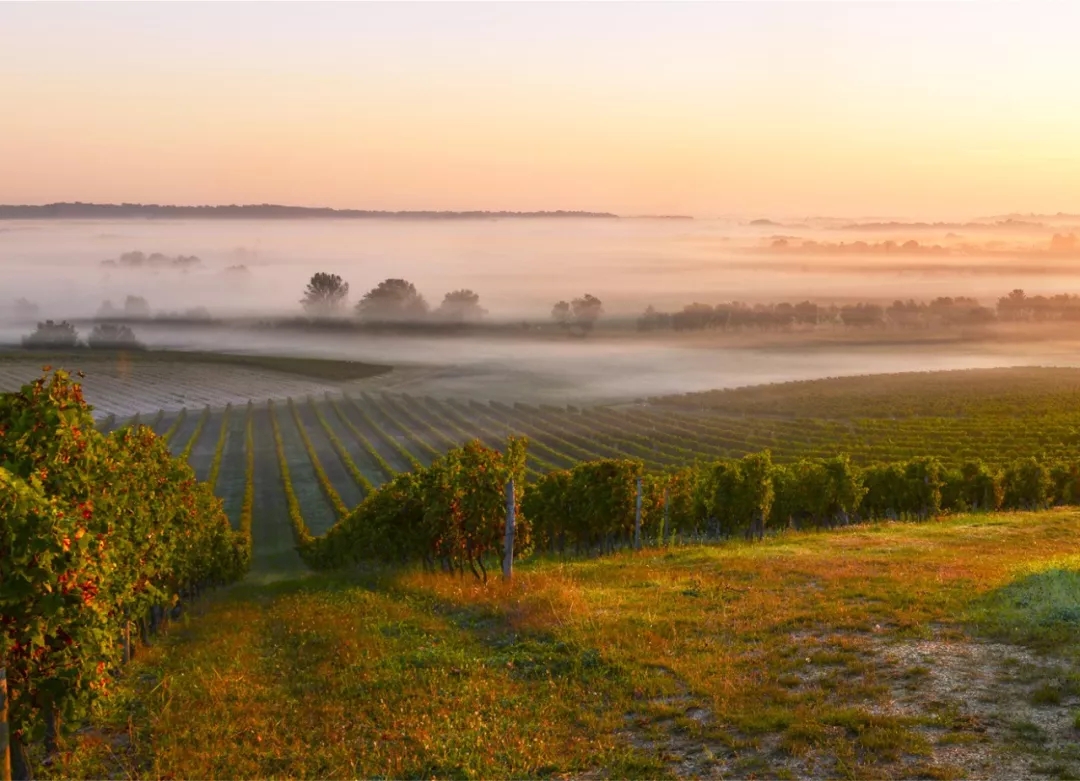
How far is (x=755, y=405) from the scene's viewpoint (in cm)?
14812

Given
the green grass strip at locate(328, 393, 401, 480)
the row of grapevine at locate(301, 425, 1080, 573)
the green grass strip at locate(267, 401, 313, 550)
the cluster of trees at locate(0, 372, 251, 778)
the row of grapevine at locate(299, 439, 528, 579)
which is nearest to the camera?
the cluster of trees at locate(0, 372, 251, 778)

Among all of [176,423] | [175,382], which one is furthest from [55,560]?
[175,382]

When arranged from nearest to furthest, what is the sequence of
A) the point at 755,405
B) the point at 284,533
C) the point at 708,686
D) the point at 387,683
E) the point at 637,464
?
the point at 708,686 < the point at 387,683 < the point at 637,464 < the point at 284,533 < the point at 755,405

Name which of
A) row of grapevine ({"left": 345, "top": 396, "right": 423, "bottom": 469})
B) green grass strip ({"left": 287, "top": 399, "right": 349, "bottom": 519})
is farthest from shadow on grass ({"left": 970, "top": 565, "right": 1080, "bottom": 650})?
row of grapevine ({"left": 345, "top": 396, "right": 423, "bottom": 469})

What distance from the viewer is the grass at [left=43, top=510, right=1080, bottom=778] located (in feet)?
42.8

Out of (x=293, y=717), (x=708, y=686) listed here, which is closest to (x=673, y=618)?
(x=708, y=686)

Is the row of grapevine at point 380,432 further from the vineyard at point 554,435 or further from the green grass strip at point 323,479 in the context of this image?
the green grass strip at point 323,479

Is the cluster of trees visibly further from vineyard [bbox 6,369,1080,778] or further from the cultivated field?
the cultivated field

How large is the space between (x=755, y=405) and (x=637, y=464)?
106 metres

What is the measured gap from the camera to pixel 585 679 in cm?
1647

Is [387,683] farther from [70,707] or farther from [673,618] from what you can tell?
[673,618]

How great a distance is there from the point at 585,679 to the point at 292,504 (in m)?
57.6

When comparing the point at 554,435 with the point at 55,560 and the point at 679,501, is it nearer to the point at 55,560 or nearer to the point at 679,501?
the point at 679,501

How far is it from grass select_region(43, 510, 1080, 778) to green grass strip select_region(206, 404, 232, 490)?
173ft
